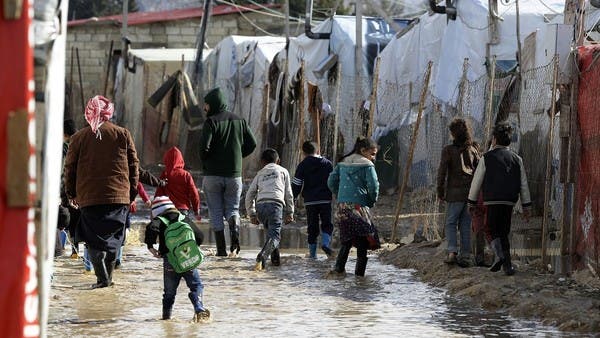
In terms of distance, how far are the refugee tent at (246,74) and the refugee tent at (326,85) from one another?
179cm

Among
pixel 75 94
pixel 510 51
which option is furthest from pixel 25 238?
pixel 75 94

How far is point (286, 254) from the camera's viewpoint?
15.1 metres

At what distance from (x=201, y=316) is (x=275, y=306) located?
1.14 m

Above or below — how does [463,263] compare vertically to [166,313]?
above

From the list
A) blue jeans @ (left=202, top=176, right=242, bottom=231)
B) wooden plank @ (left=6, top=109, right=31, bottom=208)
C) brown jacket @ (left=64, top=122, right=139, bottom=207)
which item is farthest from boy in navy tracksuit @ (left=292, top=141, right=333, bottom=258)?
wooden plank @ (left=6, top=109, right=31, bottom=208)

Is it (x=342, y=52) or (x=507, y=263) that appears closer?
(x=507, y=263)

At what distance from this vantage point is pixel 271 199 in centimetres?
1329

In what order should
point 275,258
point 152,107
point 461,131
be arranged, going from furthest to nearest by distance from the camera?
point 152,107 < point 275,258 < point 461,131

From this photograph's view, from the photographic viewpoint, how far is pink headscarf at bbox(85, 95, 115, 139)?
34.0 ft

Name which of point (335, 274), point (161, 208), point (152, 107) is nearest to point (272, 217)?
point (335, 274)

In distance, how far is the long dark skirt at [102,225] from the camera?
33.9 feet

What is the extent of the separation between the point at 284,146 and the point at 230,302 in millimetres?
12093

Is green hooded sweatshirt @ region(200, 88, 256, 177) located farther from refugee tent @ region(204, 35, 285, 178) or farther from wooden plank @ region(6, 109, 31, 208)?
refugee tent @ region(204, 35, 285, 178)

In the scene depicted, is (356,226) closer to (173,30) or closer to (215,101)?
(215,101)
